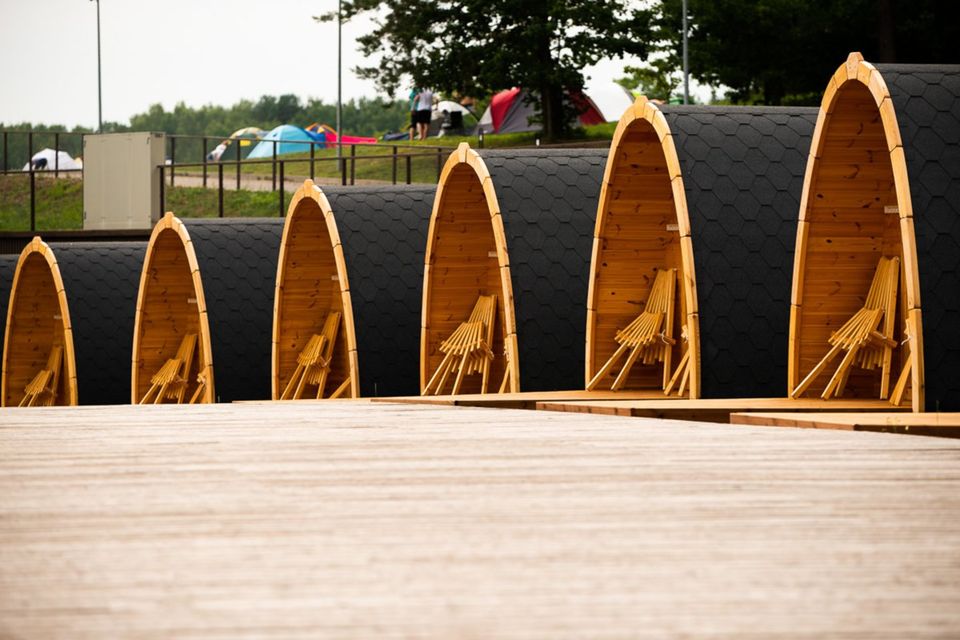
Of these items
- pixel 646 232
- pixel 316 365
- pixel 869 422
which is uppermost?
pixel 646 232

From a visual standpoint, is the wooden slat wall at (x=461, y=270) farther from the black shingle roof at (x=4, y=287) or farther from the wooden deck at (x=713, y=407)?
the black shingle roof at (x=4, y=287)

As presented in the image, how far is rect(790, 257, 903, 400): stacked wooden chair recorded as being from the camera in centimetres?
933

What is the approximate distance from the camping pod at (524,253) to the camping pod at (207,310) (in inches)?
132

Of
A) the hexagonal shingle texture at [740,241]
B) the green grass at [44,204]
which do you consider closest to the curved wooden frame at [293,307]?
the hexagonal shingle texture at [740,241]

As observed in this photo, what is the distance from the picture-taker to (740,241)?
33.8ft

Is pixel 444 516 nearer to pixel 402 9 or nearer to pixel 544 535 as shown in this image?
pixel 544 535

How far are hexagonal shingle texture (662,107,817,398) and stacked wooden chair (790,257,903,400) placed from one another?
64 centimetres

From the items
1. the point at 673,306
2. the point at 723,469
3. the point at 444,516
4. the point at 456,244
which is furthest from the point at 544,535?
the point at 456,244

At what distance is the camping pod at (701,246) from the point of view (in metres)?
10.1

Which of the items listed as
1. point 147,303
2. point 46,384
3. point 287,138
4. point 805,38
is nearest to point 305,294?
point 147,303

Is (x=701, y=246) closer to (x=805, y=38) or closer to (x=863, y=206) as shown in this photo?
(x=863, y=206)

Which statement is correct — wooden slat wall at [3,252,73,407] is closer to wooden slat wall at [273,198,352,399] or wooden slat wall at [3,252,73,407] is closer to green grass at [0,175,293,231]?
wooden slat wall at [273,198,352,399]

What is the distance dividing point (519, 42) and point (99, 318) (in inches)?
1016

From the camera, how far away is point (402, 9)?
46.0 metres
